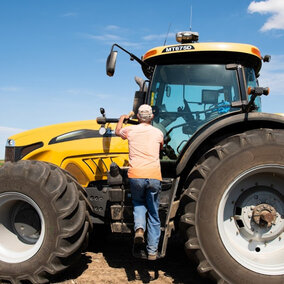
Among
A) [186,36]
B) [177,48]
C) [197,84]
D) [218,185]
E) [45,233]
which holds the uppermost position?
[186,36]

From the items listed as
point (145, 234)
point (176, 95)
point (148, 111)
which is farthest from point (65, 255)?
point (176, 95)

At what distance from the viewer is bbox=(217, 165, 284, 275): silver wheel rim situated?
3303 millimetres

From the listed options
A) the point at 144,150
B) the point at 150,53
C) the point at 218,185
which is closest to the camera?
the point at 218,185

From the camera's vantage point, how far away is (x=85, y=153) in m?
4.20

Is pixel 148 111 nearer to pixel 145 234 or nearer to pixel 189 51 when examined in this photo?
pixel 189 51

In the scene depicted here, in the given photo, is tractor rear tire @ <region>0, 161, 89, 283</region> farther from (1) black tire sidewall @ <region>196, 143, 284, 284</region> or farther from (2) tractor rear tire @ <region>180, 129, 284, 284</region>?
(1) black tire sidewall @ <region>196, 143, 284, 284</region>

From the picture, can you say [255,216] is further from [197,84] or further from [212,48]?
[212,48]

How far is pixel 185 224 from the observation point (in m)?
3.15

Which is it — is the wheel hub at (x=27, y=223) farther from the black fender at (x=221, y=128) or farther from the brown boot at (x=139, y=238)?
the black fender at (x=221, y=128)

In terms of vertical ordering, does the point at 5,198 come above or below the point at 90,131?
below

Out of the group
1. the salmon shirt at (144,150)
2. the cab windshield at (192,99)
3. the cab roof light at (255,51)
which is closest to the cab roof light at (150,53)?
the cab windshield at (192,99)

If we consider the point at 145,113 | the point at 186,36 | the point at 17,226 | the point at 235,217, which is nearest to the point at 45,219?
the point at 17,226

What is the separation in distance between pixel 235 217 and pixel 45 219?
6.01 feet

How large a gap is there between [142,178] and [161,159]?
19.7 inches
